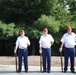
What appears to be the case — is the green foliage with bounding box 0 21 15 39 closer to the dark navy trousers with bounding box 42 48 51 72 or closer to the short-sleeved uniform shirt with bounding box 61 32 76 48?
the dark navy trousers with bounding box 42 48 51 72

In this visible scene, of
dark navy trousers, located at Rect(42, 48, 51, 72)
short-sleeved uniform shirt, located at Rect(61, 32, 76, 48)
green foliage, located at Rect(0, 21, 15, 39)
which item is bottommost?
dark navy trousers, located at Rect(42, 48, 51, 72)

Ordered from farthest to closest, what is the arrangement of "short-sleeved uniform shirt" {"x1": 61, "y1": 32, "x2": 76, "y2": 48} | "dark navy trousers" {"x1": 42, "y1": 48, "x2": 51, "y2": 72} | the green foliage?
the green foliage → "dark navy trousers" {"x1": 42, "y1": 48, "x2": 51, "y2": 72} → "short-sleeved uniform shirt" {"x1": 61, "y1": 32, "x2": 76, "y2": 48}

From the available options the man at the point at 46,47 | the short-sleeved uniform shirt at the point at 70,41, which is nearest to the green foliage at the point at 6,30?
the man at the point at 46,47

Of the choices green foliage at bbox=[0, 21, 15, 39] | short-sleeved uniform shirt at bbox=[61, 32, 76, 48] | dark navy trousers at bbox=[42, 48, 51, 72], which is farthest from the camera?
green foliage at bbox=[0, 21, 15, 39]

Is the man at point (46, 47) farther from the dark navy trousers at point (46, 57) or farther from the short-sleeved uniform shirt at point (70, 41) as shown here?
the short-sleeved uniform shirt at point (70, 41)

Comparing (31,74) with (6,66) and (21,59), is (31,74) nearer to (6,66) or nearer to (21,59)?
(21,59)

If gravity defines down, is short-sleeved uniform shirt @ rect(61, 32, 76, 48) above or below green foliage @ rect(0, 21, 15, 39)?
below

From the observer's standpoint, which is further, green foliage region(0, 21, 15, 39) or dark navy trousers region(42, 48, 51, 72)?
green foliage region(0, 21, 15, 39)

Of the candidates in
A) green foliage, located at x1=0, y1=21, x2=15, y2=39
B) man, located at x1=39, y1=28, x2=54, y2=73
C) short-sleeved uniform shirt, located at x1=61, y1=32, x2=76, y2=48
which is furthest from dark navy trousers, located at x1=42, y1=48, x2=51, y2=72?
green foliage, located at x1=0, y1=21, x2=15, y2=39

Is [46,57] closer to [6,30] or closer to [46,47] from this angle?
[46,47]

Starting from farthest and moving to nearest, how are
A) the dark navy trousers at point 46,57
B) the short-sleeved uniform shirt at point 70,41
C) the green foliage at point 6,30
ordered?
the green foliage at point 6,30, the dark navy trousers at point 46,57, the short-sleeved uniform shirt at point 70,41

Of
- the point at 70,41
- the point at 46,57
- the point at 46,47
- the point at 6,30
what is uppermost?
the point at 6,30

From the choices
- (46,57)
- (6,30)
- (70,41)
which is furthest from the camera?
(6,30)

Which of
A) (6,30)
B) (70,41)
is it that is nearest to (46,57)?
(70,41)
